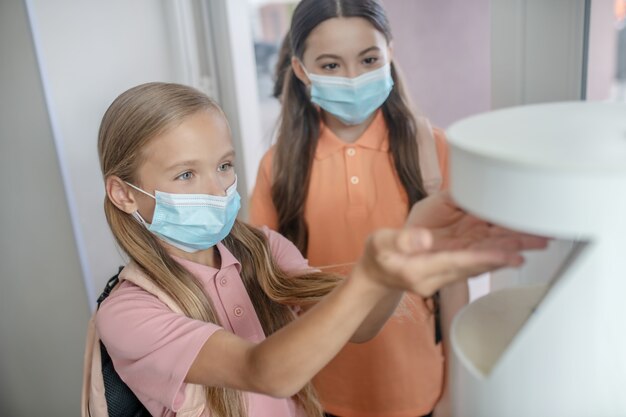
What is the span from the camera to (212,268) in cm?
101

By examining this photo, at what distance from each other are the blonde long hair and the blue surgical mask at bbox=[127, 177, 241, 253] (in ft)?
0.12

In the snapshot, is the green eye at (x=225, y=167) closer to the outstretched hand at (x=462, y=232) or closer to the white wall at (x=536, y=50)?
the outstretched hand at (x=462, y=232)

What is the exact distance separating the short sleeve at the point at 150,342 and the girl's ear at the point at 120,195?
0.14 m

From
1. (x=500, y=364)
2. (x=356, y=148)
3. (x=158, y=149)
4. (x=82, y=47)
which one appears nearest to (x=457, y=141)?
(x=500, y=364)

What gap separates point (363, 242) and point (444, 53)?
39 centimetres

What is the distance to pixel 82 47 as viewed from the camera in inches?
56.6

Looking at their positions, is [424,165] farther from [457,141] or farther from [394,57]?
[457,141]

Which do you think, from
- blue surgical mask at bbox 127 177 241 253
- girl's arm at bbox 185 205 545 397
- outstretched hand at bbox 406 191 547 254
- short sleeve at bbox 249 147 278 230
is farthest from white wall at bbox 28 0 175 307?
outstretched hand at bbox 406 191 547 254

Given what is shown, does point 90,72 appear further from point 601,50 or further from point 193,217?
point 601,50

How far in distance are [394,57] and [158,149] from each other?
496 mm

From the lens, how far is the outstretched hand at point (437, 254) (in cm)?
52

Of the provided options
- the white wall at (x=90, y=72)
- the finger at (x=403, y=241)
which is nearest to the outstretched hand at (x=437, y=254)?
the finger at (x=403, y=241)

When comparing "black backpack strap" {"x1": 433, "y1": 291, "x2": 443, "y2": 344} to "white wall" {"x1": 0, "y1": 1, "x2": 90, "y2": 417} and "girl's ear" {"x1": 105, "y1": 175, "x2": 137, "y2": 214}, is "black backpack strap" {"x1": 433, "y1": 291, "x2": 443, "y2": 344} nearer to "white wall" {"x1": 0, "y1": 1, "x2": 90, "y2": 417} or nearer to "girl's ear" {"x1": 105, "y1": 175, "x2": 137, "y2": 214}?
"girl's ear" {"x1": 105, "y1": 175, "x2": 137, "y2": 214}

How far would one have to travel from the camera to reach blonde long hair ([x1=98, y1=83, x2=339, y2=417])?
→ 36.2 inches
